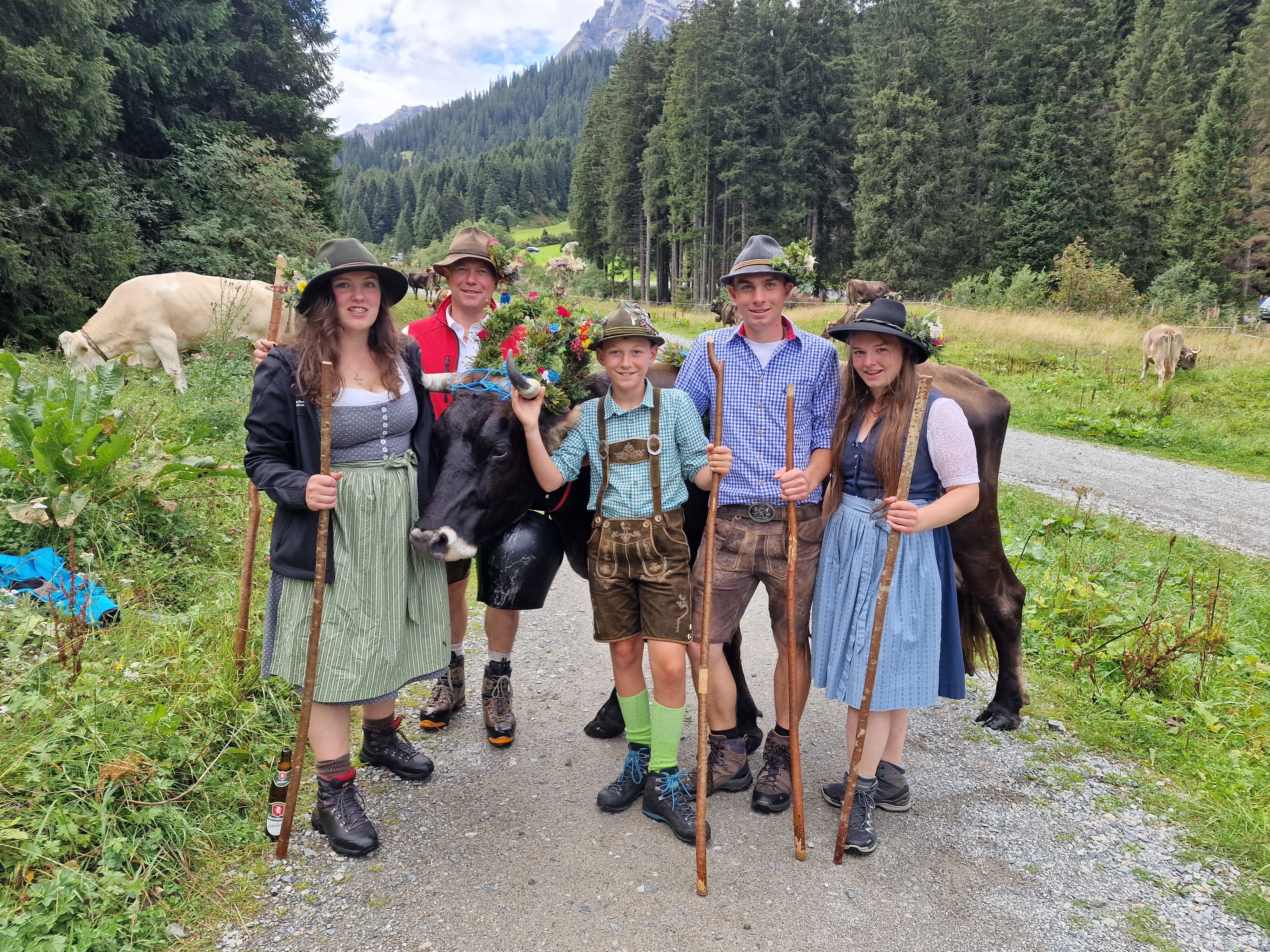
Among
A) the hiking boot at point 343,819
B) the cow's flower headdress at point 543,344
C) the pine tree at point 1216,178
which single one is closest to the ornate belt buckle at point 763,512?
the cow's flower headdress at point 543,344

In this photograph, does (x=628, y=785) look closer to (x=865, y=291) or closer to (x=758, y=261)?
(x=758, y=261)

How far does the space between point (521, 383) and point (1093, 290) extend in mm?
28206

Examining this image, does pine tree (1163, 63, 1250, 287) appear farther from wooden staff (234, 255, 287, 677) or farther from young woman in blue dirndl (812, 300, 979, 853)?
wooden staff (234, 255, 287, 677)

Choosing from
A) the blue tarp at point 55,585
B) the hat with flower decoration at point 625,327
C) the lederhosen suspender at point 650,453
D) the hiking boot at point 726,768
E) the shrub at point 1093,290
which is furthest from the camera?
the shrub at point 1093,290

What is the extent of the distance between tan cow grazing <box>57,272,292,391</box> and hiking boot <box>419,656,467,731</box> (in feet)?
22.5

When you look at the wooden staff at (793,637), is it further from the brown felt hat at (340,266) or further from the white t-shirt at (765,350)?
the brown felt hat at (340,266)

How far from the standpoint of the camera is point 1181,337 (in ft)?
48.2

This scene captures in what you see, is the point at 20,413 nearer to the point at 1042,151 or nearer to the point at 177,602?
the point at 177,602

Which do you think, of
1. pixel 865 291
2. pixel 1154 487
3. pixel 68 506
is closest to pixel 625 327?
pixel 865 291

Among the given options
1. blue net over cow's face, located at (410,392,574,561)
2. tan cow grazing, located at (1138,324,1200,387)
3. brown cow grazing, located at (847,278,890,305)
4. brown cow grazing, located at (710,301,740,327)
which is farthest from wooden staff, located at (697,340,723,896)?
tan cow grazing, located at (1138,324,1200,387)

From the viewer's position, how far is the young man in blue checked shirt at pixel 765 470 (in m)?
3.41

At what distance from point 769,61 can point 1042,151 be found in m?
14.9

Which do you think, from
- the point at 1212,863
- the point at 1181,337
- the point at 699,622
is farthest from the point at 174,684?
the point at 1181,337

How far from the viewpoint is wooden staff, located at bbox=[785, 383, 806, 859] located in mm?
3084
